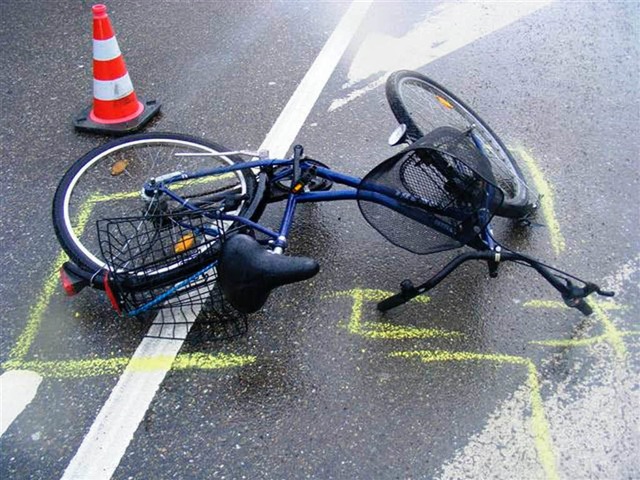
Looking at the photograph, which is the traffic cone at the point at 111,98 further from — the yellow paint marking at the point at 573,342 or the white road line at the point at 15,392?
the yellow paint marking at the point at 573,342

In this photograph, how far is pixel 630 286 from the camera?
9.70ft

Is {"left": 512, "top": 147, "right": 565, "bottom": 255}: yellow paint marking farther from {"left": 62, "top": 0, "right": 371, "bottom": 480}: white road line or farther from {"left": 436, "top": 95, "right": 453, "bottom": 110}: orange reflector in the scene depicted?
{"left": 62, "top": 0, "right": 371, "bottom": 480}: white road line

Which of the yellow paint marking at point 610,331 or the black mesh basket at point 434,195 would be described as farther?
the yellow paint marking at point 610,331

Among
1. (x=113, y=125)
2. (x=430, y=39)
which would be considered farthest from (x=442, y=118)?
(x=113, y=125)

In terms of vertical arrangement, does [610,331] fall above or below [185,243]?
below

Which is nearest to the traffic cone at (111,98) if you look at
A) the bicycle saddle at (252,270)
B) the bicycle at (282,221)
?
the bicycle at (282,221)

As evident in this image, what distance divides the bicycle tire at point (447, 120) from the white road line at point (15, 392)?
6.60 feet

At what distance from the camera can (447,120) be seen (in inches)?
128

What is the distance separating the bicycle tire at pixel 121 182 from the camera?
2.90 metres

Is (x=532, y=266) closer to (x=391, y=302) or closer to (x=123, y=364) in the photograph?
(x=391, y=302)

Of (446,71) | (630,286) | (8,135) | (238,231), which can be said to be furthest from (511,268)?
(8,135)

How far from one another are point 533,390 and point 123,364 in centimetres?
177

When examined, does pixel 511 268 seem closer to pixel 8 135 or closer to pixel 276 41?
pixel 276 41

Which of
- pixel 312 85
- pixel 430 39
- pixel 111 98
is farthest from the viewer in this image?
pixel 430 39
